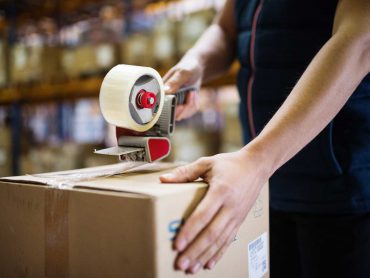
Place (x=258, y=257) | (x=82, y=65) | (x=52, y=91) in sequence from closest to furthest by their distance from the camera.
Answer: (x=258, y=257) < (x=82, y=65) < (x=52, y=91)

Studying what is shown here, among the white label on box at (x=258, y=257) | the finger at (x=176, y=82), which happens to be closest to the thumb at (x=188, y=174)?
the white label on box at (x=258, y=257)

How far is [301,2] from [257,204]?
484 mm

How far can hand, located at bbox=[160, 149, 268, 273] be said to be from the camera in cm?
57

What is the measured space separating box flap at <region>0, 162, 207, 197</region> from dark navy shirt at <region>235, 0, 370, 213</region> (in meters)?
0.30

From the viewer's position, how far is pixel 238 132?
228 centimetres

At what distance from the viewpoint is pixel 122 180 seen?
→ 69cm

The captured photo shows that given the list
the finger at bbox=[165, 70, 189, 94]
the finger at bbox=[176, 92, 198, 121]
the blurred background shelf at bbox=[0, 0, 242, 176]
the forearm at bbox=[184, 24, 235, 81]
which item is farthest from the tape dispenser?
the blurred background shelf at bbox=[0, 0, 242, 176]

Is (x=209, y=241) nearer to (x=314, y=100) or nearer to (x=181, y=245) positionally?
(x=181, y=245)

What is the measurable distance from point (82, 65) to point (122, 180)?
2.50 metres

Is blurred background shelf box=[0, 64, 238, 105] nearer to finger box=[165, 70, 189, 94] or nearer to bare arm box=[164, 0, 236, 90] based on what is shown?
bare arm box=[164, 0, 236, 90]

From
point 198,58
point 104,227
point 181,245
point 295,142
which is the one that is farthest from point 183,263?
point 198,58

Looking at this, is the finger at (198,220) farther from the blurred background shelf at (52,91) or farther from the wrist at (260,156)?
the blurred background shelf at (52,91)

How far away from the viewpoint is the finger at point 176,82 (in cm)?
96

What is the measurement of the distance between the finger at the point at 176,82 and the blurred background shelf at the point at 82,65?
112 centimetres
